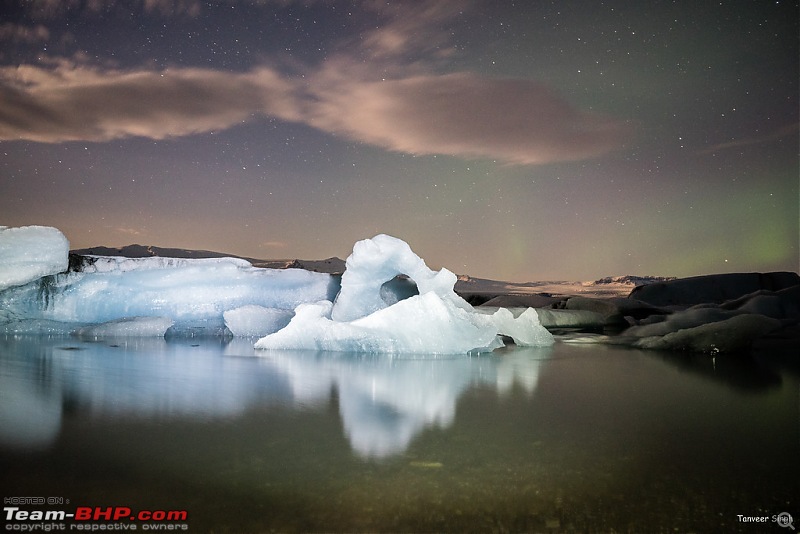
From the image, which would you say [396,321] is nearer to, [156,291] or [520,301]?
[156,291]

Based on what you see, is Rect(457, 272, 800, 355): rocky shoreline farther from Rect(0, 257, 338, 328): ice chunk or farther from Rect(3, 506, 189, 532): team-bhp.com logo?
Rect(3, 506, 189, 532): team-bhp.com logo

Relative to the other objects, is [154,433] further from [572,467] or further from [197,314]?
[197,314]

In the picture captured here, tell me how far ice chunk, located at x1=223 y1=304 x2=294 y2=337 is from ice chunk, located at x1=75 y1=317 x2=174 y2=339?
108 centimetres

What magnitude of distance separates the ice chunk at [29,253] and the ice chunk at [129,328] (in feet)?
3.77

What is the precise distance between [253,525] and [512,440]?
119 centimetres

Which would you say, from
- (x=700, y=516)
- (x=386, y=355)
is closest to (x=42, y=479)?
(x=700, y=516)

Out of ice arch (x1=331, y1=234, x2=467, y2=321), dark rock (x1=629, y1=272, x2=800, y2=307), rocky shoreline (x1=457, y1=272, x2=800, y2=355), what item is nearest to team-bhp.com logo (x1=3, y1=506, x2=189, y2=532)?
ice arch (x1=331, y1=234, x2=467, y2=321)

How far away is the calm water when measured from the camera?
1375mm

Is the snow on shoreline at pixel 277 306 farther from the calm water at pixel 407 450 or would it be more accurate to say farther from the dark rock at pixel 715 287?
the dark rock at pixel 715 287

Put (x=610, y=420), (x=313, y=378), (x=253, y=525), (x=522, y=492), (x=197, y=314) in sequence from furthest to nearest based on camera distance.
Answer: (x=197, y=314) → (x=313, y=378) → (x=610, y=420) → (x=522, y=492) → (x=253, y=525)

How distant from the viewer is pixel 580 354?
6012 mm

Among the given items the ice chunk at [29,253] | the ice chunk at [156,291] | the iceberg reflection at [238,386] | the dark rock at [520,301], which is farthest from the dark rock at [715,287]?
the ice chunk at [29,253]

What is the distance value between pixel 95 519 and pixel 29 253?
27.2 feet

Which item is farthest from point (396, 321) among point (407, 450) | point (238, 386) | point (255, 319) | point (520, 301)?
point (520, 301)
